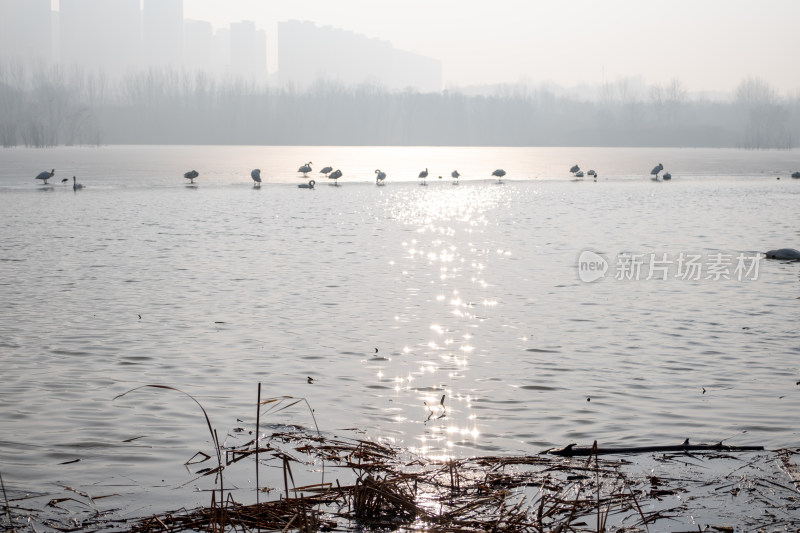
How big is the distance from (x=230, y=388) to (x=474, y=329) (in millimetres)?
4224

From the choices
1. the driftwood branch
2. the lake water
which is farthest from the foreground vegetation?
the lake water

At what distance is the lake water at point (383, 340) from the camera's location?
7125 millimetres

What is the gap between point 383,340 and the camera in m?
→ 10.9

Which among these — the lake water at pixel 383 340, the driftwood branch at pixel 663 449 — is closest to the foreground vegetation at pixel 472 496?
the driftwood branch at pixel 663 449

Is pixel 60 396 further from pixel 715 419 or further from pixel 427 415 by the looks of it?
pixel 715 419

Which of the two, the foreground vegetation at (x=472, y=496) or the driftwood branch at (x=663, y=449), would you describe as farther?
the driftwood branch at (x=663, y=449)

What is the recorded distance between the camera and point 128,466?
630 centimetres

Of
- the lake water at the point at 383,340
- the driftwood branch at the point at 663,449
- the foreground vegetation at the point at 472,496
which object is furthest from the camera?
the lake water at the point at 383,340

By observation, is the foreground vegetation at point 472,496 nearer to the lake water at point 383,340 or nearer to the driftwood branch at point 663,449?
the driftwood branch at point 663,449

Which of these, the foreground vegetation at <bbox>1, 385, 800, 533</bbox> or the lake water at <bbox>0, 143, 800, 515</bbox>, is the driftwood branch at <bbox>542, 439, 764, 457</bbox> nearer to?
the foreground vegetation at <bbox>1, 385, 800, 533</bbox>

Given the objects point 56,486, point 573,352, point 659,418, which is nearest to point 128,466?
point 56,486

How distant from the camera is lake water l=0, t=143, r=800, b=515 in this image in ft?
23.4

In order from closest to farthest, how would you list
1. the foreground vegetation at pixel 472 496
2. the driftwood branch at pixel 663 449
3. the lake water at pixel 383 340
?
the foreground vegetation at pixel 472 496, the driftwood branch at pixel 663 449, the lake water at pixel 383 340

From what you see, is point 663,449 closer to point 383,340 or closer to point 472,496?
point 472,496
